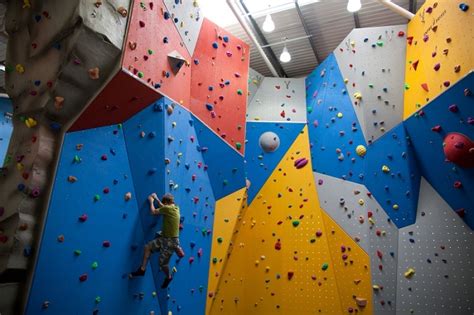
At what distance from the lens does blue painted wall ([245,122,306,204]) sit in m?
6.52

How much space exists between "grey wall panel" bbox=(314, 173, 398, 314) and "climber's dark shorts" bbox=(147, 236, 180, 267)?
312 centimetres

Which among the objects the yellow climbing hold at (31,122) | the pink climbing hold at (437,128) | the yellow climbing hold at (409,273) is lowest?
the yellow climbing hold at (409,273)

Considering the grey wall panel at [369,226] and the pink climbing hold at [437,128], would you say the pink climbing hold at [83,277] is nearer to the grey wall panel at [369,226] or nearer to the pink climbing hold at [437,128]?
the grey wall panel at [369,226]

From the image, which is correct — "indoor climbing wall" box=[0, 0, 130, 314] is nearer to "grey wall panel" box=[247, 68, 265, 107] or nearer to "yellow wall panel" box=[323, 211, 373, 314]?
"grey wall panel" box=[247, 68, 265, 107]

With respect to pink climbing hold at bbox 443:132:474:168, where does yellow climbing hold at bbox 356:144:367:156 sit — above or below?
above

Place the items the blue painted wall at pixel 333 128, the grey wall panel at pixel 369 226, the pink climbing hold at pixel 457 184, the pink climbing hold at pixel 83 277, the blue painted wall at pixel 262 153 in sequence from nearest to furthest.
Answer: the pink climbing hold at pixel 83 277, the pink climbing hold at pixel 457 184, the grey wall panel at pixel 369 226, the blue painted wall at pixel 333 128, the blue painted wall at pixel 262 153

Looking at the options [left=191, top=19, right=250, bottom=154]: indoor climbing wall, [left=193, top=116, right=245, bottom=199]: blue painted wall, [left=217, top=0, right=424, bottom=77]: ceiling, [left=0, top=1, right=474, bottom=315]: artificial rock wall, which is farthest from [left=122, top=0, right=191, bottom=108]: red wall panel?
[left=217, top=0, right=424, bottom=77]: ceiling

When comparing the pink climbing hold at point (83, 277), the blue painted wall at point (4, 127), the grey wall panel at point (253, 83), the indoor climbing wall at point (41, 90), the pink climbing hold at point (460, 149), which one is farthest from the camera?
the blue painted wall at point (4, 127)

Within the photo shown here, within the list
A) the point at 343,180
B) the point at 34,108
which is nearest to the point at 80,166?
the point at 34,108

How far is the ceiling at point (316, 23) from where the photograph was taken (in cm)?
620

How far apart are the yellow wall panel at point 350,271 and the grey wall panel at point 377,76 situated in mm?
1733

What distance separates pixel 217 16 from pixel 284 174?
334 centimetres

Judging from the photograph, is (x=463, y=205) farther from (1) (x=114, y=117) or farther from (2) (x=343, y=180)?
(1) (x=114, y=117)

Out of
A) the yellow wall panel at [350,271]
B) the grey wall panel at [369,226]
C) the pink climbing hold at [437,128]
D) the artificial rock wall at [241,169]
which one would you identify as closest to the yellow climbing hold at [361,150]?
the artificial rock wall at [241,169]
